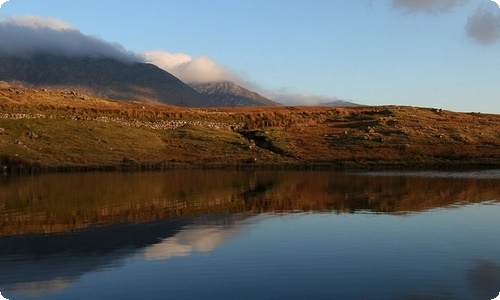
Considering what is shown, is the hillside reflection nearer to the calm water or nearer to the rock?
the calm water

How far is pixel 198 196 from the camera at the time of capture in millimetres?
39438

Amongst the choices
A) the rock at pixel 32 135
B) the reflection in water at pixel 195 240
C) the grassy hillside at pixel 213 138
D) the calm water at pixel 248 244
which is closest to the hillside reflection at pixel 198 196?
the calm water at pixel 248 244

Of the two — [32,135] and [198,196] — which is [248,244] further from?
[32,135]

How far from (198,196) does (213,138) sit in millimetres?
46727

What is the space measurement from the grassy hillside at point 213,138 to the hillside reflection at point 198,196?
16.0m

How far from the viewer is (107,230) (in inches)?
998

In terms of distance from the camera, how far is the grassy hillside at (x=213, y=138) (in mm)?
72438

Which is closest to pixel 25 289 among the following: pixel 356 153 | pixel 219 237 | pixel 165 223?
pixel 219 237

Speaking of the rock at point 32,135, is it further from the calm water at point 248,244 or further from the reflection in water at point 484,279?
the reflection in water at point 484,279

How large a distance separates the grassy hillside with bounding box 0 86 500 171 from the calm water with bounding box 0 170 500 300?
31.4m

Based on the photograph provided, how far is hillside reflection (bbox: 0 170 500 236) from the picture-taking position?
29922 mm

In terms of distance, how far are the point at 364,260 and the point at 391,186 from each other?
93.7 ft

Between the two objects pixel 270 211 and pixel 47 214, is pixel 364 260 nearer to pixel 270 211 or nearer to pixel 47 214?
pixel 270 211

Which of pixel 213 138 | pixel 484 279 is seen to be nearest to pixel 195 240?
pixel 484 279
